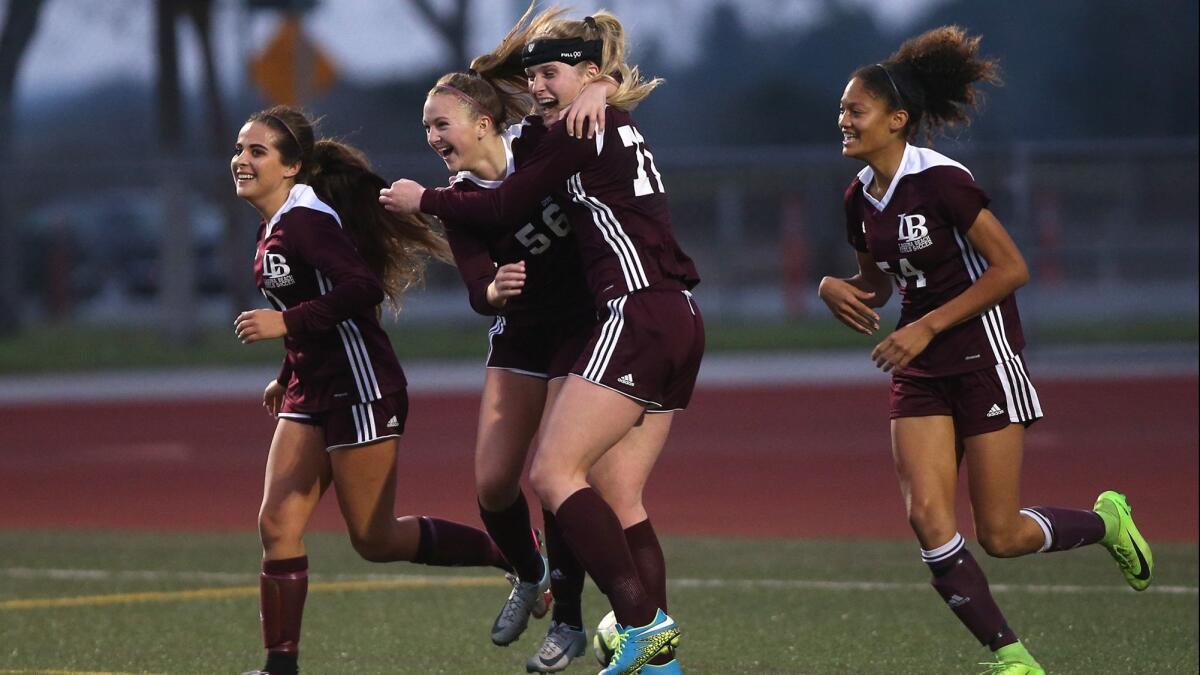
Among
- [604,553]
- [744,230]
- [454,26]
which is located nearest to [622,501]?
[604,553]

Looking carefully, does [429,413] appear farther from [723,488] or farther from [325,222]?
[325,222]

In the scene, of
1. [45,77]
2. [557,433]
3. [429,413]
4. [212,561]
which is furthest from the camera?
[45,77]

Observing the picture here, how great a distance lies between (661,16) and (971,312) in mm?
27286

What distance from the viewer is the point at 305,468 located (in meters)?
6.09

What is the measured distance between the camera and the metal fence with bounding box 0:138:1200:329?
1952 cm

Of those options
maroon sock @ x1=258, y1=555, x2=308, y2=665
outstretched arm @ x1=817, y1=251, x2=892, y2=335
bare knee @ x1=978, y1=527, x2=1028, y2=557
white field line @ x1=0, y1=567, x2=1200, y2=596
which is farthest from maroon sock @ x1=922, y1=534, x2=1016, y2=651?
white field line @ x1=0, y1=567, x2=1200, y2=596

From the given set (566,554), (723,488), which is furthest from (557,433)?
(723,488)

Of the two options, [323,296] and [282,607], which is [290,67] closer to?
[323,296]

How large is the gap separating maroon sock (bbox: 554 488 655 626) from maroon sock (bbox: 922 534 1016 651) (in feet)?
3.29

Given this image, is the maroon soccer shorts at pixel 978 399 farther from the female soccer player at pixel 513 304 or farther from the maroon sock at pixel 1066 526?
the female soccer player at pixel 513 304

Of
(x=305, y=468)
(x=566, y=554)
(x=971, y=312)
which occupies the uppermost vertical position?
(x=971, y=312)

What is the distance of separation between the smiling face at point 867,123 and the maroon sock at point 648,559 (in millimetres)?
1415

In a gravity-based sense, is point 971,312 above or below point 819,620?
above

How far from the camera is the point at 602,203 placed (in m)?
5.59
